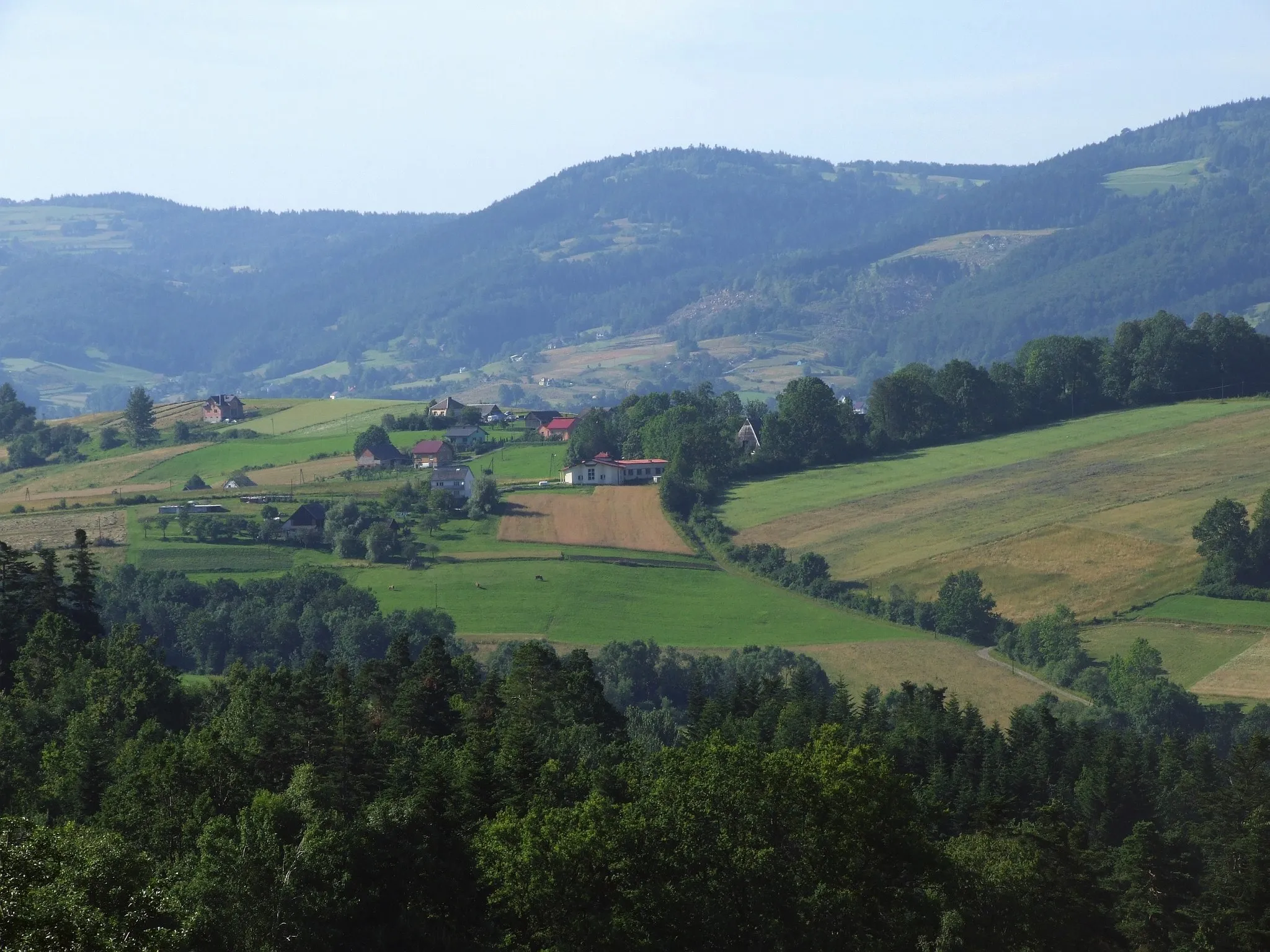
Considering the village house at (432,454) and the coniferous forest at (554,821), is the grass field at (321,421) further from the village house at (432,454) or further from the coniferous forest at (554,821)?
the coniferous forest at (554,821)

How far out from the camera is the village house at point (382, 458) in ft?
519

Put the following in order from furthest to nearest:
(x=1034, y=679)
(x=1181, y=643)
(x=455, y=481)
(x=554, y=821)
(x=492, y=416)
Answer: (x=492, y=416) → (x=455, y=481) → (x=1181, y=643) → (x=1034, y=679) → (x=554, y=821)

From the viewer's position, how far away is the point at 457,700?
222ft

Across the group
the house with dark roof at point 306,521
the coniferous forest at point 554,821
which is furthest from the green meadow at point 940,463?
the coniferous forest at point 554,821

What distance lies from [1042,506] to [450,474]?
1934 inches

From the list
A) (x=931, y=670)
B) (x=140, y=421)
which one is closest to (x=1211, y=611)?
(x=931, y=670)

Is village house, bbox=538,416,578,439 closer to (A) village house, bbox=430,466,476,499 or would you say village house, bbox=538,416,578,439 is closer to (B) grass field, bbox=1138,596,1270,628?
(A) village house, bbox=430,466,476,499

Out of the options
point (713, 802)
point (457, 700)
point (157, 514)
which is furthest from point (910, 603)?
point (713, 802)

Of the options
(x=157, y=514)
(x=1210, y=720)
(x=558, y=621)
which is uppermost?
(x=157, y=514)

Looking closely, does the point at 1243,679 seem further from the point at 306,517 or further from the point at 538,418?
the point at 538,418

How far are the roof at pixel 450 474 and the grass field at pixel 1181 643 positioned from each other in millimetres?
59873

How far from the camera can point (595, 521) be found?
13288 centimetres

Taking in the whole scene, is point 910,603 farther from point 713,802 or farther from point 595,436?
point 713,802

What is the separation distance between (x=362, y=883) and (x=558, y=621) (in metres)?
67.3
